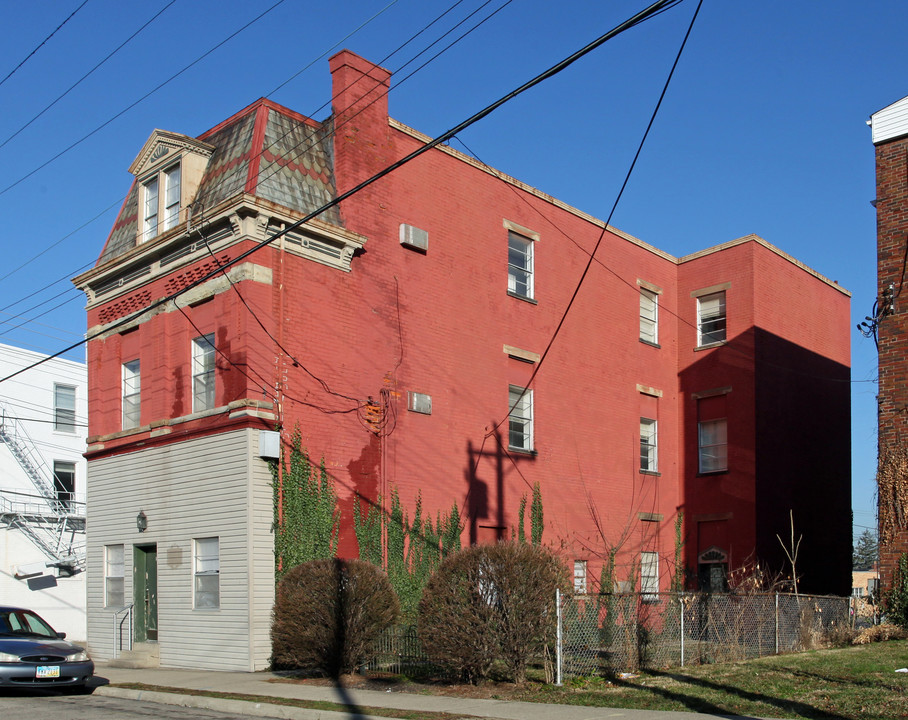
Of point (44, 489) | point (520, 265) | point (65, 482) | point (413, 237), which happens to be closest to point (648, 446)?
point (520, 265)

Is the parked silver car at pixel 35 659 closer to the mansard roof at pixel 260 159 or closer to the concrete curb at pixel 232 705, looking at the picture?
the concrete curb at pixel 232 705

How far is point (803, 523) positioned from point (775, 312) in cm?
642

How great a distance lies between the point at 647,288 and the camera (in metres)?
29.9

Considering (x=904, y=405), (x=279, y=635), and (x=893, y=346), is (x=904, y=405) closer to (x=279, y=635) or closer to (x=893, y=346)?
(x=893, y=346)

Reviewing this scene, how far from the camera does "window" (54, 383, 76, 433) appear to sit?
Answer: 3888 cm

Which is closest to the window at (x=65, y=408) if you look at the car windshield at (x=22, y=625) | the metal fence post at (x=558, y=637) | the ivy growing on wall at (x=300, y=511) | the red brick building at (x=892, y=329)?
the ivy growing on wall at (x=300, y=511)

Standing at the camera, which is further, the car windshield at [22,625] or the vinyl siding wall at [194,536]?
the vinyl siding wall at [194,536]

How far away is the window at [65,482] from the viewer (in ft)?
121

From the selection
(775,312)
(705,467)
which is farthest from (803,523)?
(775,312)

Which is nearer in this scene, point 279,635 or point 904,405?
point 279,635

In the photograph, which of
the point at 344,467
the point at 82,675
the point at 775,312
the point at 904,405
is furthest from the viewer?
the point at 775,312

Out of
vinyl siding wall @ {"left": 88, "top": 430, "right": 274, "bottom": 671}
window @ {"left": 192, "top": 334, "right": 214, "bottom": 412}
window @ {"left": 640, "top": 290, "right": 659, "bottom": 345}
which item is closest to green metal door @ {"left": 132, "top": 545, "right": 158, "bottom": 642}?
vinyl siding wall @ {"left": 88, "top": 430, "right": 274, "bottom": 671}

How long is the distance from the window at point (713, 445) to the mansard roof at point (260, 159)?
1404 centimetres

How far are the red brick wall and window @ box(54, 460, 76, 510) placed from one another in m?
29.1
